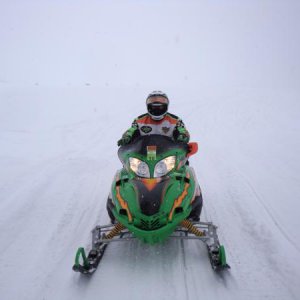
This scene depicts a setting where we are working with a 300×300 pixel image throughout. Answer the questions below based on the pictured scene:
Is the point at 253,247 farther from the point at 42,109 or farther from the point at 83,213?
the point at 42,109

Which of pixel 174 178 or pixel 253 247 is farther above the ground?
pixel 174 178

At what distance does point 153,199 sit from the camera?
3949 millimetres

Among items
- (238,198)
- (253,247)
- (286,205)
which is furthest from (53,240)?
(286,205)

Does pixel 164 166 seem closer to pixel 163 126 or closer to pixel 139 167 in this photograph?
pixel 139 167

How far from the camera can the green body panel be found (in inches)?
152

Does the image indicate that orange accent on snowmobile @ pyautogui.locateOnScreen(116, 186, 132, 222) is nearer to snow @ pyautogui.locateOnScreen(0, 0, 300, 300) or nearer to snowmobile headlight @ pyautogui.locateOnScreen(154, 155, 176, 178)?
snowmobile headlight @ pyautogui.locateOnScreen(154, 155, 176, 178)

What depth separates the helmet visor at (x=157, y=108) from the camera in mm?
5219

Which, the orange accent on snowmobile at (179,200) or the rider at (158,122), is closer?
the orange accent on snowmobile at (179,200)

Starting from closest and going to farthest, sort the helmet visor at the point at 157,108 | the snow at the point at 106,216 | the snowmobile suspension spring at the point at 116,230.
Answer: the snow at the point at 106,216, the snowmobile suspension spring at the point at 116,230, the helmet visor at the point at 157,108

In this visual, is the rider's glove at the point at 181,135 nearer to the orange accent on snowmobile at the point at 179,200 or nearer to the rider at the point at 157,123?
the rider at the point at 157,123

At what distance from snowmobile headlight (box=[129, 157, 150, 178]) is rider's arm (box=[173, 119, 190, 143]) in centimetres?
89

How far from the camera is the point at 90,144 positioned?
11.3 metres

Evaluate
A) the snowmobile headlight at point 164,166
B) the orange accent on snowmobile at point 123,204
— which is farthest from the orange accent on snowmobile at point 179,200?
the orange accent on snowmobile at point 123,204

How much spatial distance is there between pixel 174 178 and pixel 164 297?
1451 millimetres
